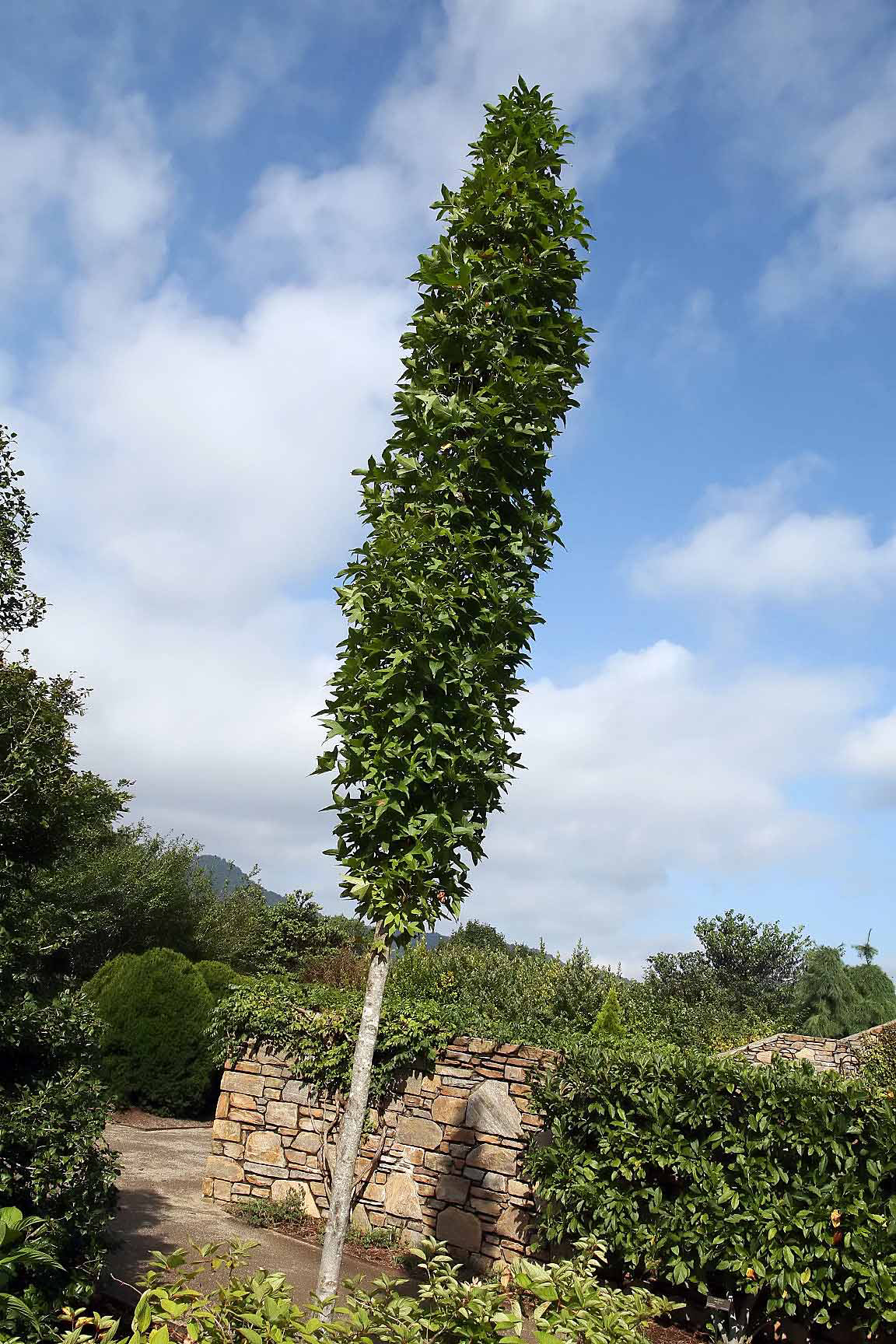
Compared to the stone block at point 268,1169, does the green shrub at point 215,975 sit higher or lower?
higher

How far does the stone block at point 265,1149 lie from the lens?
9164 millimetres

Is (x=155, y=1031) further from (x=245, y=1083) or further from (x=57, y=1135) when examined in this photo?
(x=57, y=1135)

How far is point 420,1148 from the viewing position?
8.45 meters

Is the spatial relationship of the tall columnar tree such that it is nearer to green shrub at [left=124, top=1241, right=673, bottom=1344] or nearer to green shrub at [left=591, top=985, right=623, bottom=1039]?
green shrub at [left=124, top=1241, right=673, bottom=1344]

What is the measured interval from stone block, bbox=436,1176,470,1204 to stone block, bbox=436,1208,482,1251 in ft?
0.26

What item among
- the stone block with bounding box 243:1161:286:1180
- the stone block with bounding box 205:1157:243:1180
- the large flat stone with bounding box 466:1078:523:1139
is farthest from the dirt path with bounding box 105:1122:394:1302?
the large flat stone with bounding box 466:1078:523:1139

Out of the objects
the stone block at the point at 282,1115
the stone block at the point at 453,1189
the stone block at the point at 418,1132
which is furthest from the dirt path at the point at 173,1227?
the stone block at the point at 418,1132

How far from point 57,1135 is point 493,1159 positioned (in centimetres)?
471

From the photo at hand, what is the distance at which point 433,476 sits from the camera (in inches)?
210

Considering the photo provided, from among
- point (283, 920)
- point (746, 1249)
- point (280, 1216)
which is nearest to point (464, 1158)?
point (280, 1216)

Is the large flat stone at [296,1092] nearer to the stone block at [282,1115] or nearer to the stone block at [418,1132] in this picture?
the stone block at [282,1115]

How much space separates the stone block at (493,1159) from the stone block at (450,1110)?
320 mm

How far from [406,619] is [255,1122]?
689 cm

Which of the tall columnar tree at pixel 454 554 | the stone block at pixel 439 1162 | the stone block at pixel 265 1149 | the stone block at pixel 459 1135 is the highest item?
the tall columnar tree at pixel 454 554
